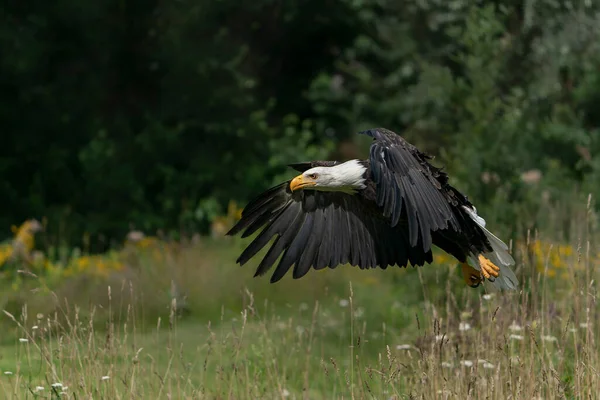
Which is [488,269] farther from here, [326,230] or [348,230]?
[326,230]

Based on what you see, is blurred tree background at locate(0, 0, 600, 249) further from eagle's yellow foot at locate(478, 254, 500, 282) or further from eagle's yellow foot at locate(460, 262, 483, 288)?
eagle's yellow foot at locate(478, 254, 500, 282)

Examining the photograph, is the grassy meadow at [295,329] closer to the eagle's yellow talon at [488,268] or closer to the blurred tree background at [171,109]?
the eagle's yellow talon at [488,268]

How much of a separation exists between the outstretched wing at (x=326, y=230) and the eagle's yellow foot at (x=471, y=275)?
0.22 meters

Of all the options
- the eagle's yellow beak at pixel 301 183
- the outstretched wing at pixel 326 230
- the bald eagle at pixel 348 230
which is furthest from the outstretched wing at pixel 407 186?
the outstretched wing at pixel 326 230

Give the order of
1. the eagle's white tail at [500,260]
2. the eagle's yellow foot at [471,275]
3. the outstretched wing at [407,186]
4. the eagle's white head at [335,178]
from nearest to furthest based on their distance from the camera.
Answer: the outstretched wing at [407,186] < the eagle's white head at [335,178] < the eagle's white tail at [500,260] < the eagle's yellow foot at [471,275]

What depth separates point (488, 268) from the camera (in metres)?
5.64

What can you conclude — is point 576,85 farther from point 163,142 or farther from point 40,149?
point 40,149

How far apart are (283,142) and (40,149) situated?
312 cm

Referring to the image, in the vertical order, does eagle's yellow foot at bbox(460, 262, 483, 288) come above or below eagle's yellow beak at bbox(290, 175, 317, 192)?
below

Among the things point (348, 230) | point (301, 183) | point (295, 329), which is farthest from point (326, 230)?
point (295, 329)

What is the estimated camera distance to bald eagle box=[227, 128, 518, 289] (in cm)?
559

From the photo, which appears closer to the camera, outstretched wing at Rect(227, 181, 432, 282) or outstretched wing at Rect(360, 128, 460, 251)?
outstretched wing at Rect(360, 128, 460, 251)

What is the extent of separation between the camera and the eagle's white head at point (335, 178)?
557 centimetres

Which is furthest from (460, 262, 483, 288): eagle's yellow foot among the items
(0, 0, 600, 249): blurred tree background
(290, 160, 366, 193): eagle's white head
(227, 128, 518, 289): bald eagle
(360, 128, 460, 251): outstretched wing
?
(0, 0, 600, 249): blurred tree background
